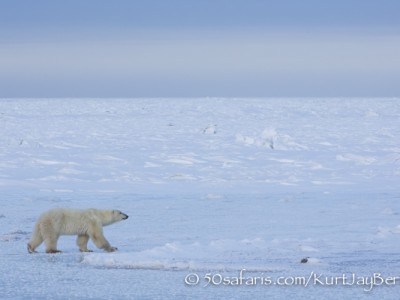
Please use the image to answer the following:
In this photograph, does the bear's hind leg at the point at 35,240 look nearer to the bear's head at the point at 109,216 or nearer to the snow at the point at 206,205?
the snow at the point at 206,205

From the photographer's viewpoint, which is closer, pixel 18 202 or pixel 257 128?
pixel 18 202

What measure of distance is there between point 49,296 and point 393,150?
42.4ft

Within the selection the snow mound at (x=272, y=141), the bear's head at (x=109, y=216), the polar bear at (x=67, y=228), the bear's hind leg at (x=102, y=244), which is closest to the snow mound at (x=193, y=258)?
the bear's hind leg at (x=102, y=244)

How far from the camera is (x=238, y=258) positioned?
19.4 feet

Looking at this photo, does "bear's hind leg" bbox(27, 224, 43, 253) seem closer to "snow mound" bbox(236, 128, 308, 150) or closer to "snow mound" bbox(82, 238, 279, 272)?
"snow mound" bbox(82, 238, 279, 272)

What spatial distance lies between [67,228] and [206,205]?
3.52 metres

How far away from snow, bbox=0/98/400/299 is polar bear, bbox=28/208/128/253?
116 millimetres

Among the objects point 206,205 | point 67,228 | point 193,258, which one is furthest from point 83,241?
point 206,205

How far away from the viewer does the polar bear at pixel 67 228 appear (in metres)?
6.25

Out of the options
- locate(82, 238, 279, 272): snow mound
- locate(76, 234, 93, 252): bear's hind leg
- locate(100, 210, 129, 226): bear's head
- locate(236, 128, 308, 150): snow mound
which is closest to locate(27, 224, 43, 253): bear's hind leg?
locate(76, 234, 93, 252): bear's hind leg

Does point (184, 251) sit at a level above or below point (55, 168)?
below

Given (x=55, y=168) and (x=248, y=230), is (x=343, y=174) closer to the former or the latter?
(x=55, y=168)

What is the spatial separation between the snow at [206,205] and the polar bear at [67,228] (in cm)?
12

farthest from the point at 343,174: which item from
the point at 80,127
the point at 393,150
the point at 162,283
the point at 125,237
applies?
the point at 80,127
